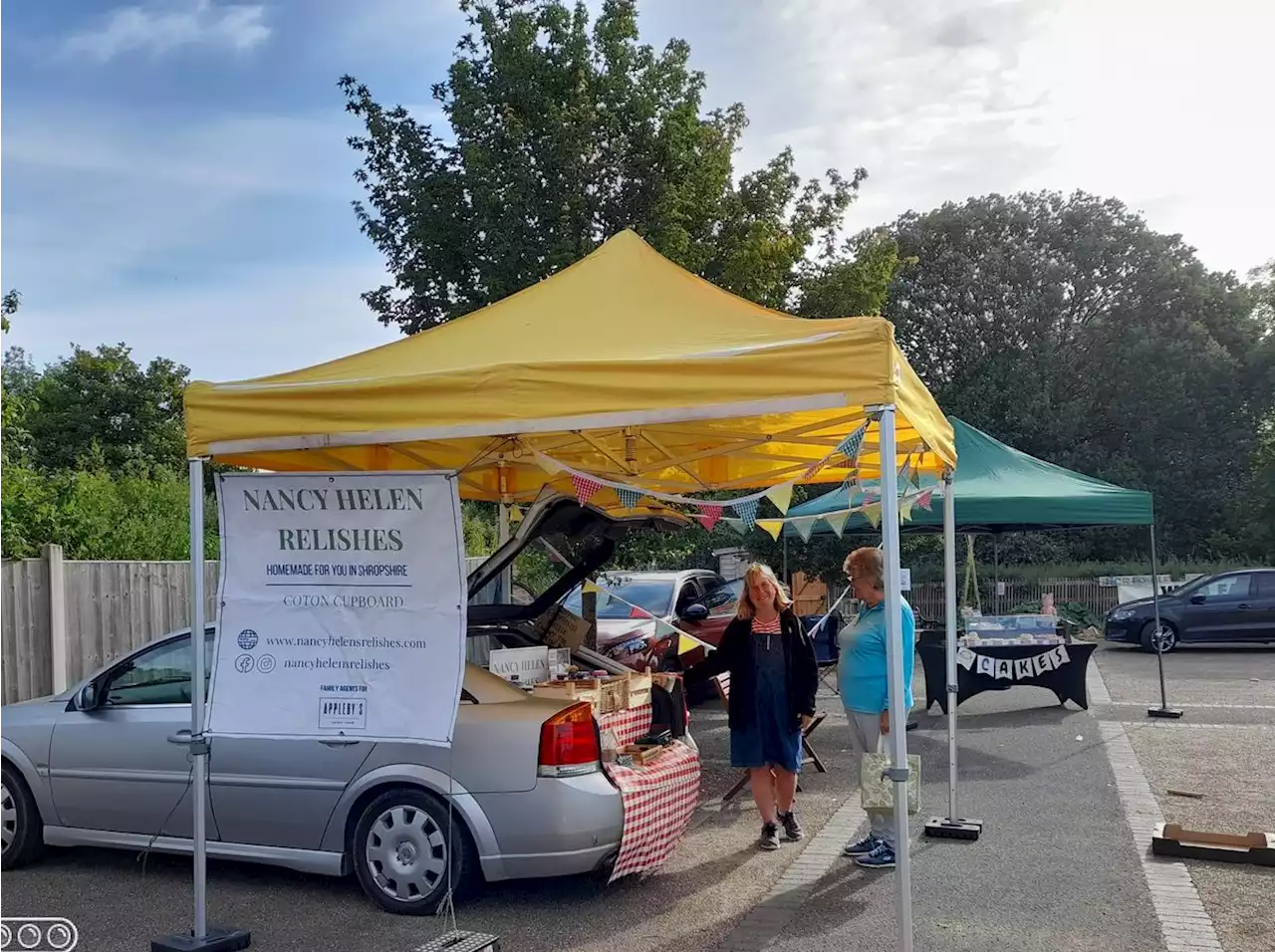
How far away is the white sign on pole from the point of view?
5.09 meters

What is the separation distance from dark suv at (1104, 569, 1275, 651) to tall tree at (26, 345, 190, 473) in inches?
933

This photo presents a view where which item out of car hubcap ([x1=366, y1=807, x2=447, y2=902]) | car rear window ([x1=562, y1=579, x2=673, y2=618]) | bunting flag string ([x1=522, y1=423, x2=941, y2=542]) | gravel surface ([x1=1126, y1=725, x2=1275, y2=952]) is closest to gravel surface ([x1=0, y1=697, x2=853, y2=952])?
car hubcap ([x1=366, y1=807, x2=447, y2=902])

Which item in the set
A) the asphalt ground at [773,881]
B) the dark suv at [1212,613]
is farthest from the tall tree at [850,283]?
the asphalt ground at [773,881]

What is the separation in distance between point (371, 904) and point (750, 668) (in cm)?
240

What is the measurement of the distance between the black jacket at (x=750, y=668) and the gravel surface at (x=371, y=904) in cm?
87

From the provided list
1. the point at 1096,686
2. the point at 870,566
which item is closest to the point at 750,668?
the point at 870,566

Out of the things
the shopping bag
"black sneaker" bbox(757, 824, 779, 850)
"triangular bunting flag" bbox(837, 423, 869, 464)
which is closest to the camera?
the shopping bag

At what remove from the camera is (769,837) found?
269 inches

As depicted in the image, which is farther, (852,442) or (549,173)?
(549,173)

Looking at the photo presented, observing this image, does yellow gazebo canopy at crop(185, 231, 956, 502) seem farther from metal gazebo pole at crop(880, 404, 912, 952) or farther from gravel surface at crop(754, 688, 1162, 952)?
gravel surface at crop(754, 688, 1162, 952)

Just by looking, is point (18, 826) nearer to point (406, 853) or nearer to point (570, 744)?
point (406, 853)

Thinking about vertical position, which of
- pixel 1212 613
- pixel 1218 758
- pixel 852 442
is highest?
pixel 852 442

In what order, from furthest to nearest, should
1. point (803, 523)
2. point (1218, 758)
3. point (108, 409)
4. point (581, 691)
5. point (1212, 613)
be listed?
1. point (108, 409)
2. point (1212, 613)
3. point (1218, 758)
4. point (803, 523)
5. point (581, 691)

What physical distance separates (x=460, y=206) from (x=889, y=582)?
12.8 meters
